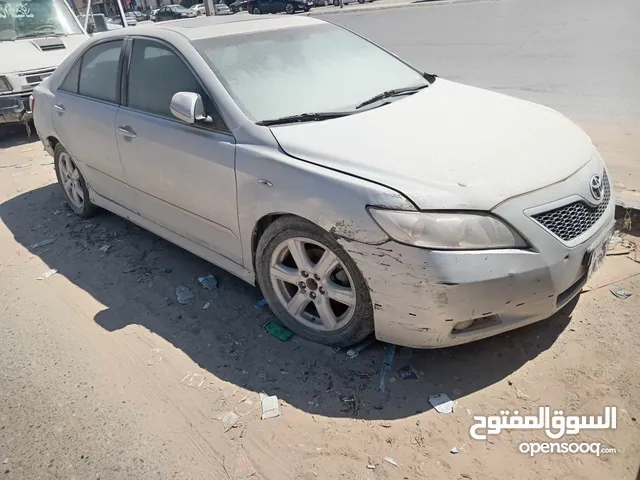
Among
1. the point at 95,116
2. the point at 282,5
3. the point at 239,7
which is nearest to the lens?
the point at 95,116

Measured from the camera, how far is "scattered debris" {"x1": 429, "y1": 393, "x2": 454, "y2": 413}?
268 cm

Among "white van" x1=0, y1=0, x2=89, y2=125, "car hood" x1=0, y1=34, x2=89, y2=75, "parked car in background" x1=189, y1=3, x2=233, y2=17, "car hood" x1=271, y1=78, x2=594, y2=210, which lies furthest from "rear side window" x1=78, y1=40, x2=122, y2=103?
"parked car in background" x1=189, y1=3, x2=233, y2=17

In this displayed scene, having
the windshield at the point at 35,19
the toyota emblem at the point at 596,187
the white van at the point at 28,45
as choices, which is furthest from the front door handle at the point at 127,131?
the windshield at the point at 35,19

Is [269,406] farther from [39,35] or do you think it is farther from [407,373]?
[39,35]

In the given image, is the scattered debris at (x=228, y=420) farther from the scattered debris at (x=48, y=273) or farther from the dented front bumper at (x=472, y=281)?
the scattered debris at (x=48, y=273)

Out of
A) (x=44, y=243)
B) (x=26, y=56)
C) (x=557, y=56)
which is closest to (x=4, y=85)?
(x=26, y=56)

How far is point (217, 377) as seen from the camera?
303 centimetres

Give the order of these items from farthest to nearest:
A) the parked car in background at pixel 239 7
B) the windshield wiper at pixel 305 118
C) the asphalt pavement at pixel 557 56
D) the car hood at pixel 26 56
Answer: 1. the parked car in background at pixel 239 7
2. the car hood at pixel 26 56
3. the asphalt pavement at pixel 557 56
4. the windshield wiper at pixel 305 118

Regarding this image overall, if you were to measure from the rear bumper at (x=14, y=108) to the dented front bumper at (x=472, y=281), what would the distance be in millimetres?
7371

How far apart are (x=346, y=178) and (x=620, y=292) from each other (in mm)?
2006

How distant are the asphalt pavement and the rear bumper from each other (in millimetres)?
6753

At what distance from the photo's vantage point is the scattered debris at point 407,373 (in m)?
2.89

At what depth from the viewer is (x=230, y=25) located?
389cm

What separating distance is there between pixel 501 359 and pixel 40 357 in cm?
275
